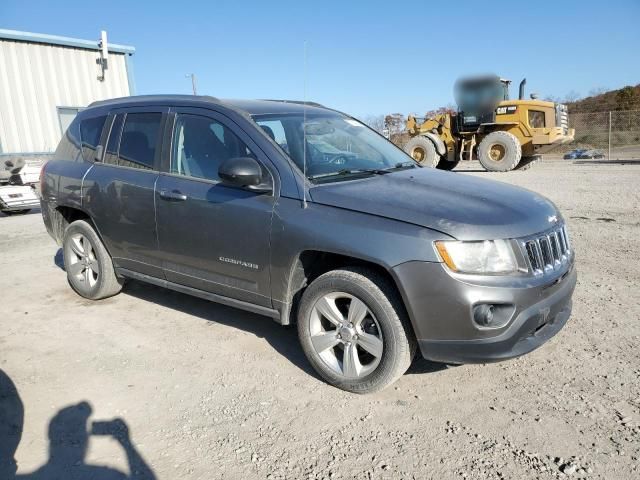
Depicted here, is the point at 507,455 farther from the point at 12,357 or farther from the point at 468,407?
the point at 12,357

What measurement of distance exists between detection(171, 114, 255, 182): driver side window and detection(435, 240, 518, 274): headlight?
5.28ft

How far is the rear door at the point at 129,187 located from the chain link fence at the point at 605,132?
27564mm

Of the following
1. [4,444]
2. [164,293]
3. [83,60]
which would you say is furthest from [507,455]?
[83,60]

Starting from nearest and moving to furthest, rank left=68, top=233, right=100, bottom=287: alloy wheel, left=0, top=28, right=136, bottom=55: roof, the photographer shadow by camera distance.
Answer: the photographer shadow
left=68, top=233, right=100, bottom=287: alloy wheel
left=0, top=28, right=136, bottom=55: roof

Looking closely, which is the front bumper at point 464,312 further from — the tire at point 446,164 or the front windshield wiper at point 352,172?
the tire at point 446,164

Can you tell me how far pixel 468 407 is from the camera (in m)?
3.07

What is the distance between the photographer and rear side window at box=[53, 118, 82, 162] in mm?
5105

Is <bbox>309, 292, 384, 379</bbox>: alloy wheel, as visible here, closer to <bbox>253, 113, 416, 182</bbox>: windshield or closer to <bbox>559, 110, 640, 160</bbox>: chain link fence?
<bbox>253, 113, 416, 182</bbox>: windshield

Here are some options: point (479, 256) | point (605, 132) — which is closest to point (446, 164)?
point (479, 256)

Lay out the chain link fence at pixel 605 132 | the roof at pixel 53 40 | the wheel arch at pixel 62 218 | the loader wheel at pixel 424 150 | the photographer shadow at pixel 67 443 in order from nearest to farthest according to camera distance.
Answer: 1. the photographer shadow at pixel 67 443
2. the wheel arch at pixel 62 218
3. the roof at pixel 53 40
4. the loader wheel at pixel 424 150
5. the chain link fence at pixel 605 132

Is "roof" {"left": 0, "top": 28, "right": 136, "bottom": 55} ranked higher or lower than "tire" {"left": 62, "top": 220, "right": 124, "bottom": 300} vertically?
higher

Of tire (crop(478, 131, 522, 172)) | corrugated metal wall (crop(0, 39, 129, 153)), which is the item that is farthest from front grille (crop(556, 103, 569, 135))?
corrugated metal wall (crop(0, 39, 129, 153))

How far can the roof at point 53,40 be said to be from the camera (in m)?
15.1

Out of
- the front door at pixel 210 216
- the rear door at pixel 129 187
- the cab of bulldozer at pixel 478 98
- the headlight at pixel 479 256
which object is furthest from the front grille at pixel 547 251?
the cab of bulldozer at pixel 478 98
